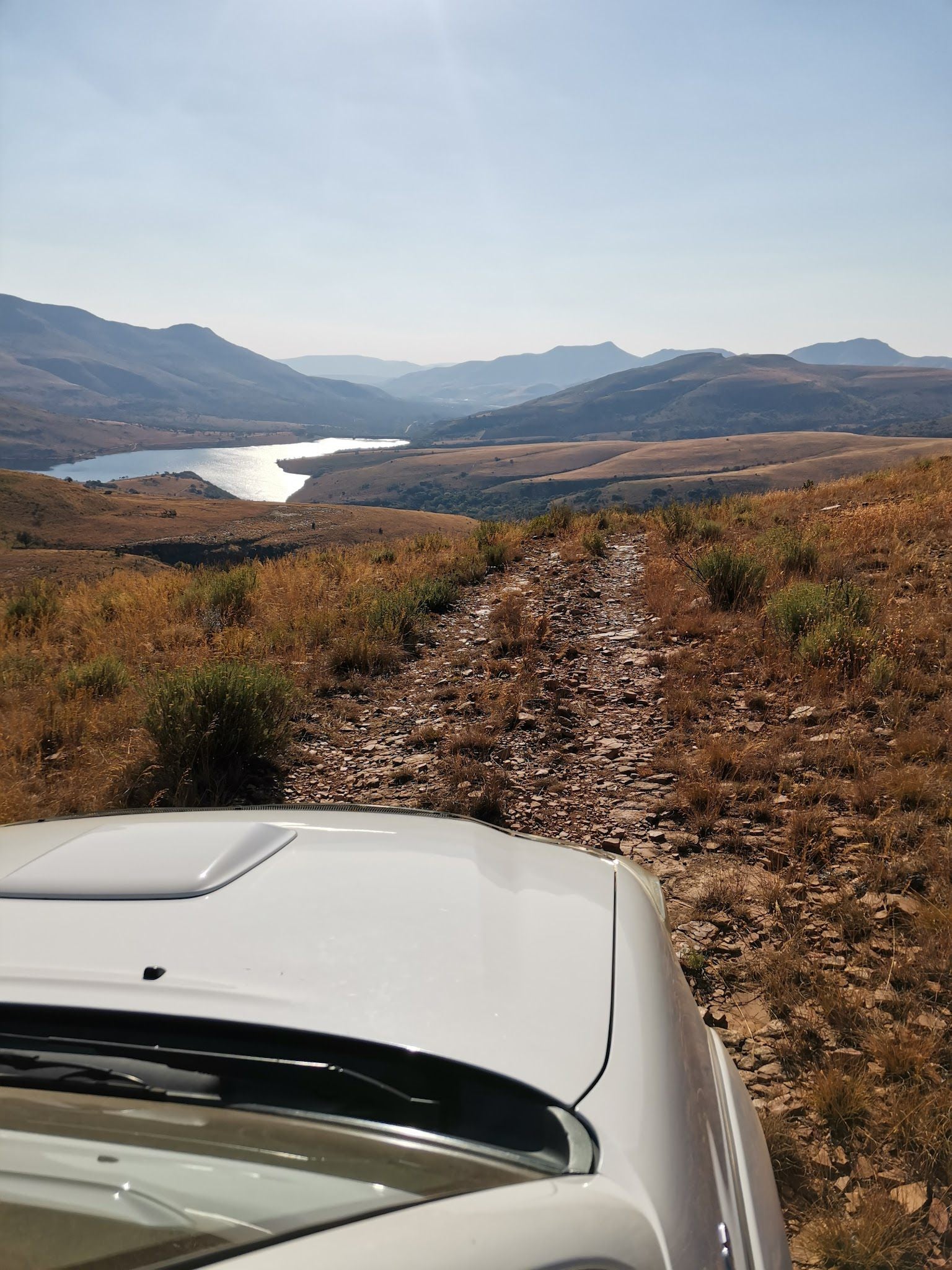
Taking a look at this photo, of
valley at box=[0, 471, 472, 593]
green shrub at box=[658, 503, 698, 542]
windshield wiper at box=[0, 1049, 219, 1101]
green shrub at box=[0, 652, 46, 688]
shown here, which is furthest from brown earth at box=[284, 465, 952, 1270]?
valley at box=[0, 471, 472, 593]

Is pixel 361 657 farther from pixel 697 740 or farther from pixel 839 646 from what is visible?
pixel 839 646

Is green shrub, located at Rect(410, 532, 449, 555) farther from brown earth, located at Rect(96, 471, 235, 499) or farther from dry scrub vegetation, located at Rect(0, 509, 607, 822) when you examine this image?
brown earth, located at Rect(96, 471, 235, 499)

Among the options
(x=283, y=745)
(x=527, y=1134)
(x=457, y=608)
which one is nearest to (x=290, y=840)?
(x=527, y=1134)

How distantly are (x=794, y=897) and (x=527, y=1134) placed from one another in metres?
2.66

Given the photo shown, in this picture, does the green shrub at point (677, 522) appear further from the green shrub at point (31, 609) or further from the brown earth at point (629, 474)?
the brown earth at point (629, 474)

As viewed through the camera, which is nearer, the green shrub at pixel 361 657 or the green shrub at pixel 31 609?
the green shrub at pixel 361 657

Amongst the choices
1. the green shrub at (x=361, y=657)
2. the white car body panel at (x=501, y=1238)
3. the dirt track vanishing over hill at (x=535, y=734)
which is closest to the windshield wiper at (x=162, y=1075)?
the white car body panel at (x=501, y=1238)

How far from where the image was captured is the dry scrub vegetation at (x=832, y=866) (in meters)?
2.10

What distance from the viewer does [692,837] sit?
150 inches

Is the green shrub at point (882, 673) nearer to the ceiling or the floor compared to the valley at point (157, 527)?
nearer to the floor

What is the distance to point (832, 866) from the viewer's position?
346cm

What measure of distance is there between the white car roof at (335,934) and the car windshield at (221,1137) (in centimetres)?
4

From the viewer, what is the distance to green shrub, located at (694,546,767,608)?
25.1 ft

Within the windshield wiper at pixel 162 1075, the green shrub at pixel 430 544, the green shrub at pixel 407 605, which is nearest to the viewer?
the windshield wiper at pixel 162 1075
